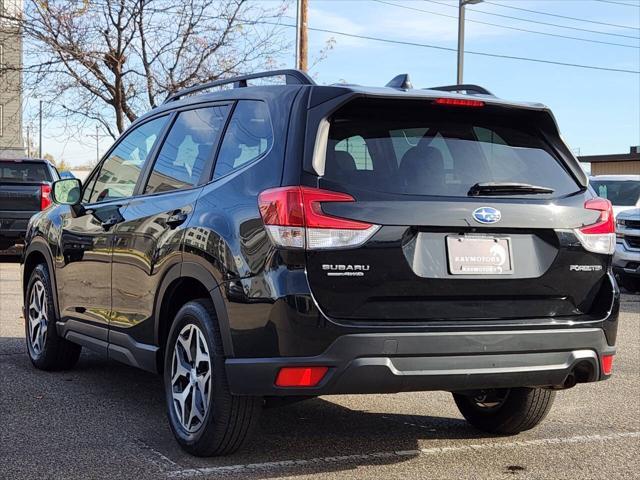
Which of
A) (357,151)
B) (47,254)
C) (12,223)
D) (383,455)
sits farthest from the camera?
(12,223)

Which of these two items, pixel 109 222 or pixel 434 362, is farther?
pixel 109 222

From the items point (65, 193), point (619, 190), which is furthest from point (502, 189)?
point (619, 190)

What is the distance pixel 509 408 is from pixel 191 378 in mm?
1819

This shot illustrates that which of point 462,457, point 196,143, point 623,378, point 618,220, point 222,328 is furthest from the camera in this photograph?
point 618,220

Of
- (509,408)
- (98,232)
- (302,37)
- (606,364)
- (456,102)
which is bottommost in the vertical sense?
(509,408)

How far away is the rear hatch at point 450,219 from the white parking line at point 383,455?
3.20 feet

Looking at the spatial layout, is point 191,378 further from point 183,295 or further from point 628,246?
point 628,246

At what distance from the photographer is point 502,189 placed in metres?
4.22

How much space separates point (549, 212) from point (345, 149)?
102 cm

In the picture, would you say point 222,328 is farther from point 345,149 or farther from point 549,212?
point 549,212

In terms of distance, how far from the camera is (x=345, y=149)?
13.5 ft

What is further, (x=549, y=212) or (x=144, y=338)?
(x=144, y=338)

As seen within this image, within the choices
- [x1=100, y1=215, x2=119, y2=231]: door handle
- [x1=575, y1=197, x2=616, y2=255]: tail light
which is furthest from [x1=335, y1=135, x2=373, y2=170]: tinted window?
[x1=100, y1=215, x2=119, y2=231]: door handle

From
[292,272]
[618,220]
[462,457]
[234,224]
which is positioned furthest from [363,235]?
[618,220]
